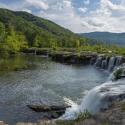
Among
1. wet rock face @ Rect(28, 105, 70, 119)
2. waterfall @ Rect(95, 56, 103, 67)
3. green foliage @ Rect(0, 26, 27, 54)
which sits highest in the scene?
green foliage @ Rect(0, 26, 27, 54)

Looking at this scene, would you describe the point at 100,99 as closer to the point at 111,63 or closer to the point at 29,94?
the point at 29,94

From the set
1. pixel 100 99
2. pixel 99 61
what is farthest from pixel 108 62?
pixel 100 99

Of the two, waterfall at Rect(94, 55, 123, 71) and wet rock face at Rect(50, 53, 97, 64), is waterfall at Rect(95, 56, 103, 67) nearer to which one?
waterfall at Rect(94, 55, 123, 71)

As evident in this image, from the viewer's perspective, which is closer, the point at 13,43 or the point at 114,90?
the point at 114,90

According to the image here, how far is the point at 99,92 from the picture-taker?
94.1 feet

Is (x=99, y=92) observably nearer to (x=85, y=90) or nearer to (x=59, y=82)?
(x=85, y=90)

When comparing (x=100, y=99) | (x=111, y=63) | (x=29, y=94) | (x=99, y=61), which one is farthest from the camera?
(x=99, y=61)

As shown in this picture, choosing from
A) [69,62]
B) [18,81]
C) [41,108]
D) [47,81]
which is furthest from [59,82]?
[69,62]

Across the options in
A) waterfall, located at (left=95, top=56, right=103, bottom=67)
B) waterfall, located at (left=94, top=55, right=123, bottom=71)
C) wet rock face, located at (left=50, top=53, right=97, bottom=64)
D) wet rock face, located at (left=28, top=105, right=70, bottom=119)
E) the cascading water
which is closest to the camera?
the cascading water

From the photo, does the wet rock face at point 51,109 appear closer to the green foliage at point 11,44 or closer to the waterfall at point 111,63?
the waterfall at point 111,63

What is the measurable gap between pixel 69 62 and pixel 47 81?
135 feet

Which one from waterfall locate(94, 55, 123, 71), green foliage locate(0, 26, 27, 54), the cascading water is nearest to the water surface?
the cascading water

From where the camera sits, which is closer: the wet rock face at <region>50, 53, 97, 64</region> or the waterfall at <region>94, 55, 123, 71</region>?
the waterfall at <region>94, 55, 123, 71</region>

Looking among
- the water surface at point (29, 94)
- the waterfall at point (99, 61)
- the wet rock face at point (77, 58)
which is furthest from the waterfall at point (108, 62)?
the water surface at point (29, 94)
